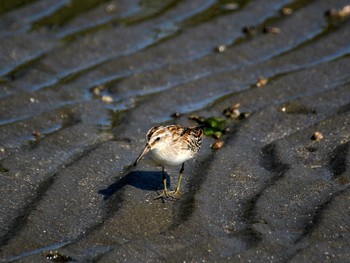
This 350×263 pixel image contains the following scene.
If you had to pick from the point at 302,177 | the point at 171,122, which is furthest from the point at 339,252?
the point at 171,122

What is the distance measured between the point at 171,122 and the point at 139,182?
2.31 meters

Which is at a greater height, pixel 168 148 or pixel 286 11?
pixel 168 148

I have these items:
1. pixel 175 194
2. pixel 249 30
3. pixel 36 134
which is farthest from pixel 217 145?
pixel 249 30

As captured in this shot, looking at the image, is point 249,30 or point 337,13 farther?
point 337,13

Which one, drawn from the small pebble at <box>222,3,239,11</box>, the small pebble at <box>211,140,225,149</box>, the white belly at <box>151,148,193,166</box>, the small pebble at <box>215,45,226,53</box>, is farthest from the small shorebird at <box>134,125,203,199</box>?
the small pebble at <box>222,3,239,11</box>

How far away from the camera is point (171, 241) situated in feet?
29.3

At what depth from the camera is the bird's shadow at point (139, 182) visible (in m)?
10.6

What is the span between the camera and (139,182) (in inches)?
427

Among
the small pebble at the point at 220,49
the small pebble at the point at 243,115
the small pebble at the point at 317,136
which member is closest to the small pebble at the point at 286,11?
the small pebble at the point at 220,49

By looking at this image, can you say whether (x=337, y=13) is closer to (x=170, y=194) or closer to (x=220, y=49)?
(x=220, y=49)

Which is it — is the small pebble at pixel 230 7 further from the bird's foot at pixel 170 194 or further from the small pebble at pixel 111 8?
the bird's foot at pixel 170 194

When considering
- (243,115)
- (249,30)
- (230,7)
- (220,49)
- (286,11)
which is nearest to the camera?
(243,115)

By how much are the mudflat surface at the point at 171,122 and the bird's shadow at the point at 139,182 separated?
0.11 ft

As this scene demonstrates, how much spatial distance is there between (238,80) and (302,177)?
4078mm
